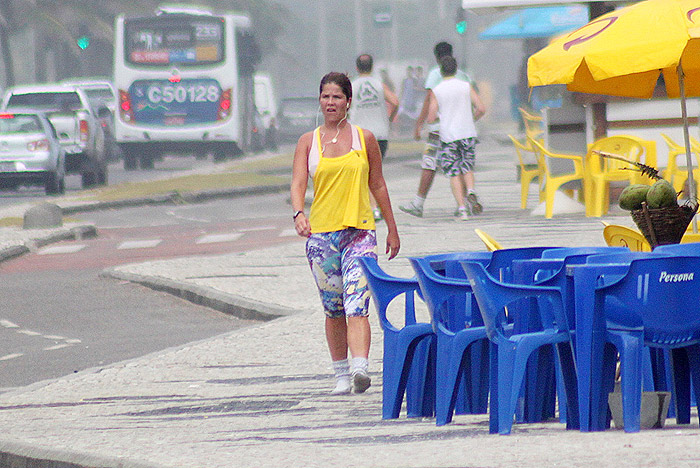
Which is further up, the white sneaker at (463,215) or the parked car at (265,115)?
the parked car at (265,115)

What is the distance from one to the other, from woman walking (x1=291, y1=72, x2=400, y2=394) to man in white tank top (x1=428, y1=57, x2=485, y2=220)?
27.4ft

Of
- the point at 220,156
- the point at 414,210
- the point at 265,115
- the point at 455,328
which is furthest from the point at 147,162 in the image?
the point at 455,328

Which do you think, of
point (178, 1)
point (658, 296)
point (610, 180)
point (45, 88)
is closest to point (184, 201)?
point (45, 88)

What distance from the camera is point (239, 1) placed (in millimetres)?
70625

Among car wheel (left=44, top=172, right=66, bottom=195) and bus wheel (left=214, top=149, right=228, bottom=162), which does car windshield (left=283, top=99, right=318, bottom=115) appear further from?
car wheel (left=44, top=172, right=66, bottom=195)

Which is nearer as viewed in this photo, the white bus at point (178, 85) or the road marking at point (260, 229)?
the road marking at point (260, 229)

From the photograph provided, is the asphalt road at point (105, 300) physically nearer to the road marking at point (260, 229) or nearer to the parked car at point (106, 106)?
the road marking at point (260, 229)

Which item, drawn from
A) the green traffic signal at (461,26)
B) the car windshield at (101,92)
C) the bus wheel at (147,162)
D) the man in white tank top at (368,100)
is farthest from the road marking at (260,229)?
the car windshield at (101,92)

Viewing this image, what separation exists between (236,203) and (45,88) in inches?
318

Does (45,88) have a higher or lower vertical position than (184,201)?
higher

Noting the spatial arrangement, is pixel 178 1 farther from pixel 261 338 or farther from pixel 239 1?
pixel 261 338

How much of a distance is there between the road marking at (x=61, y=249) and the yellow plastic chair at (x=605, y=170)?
5.75m

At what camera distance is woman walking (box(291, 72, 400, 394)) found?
308 inches

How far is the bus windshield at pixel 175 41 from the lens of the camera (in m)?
34.2
